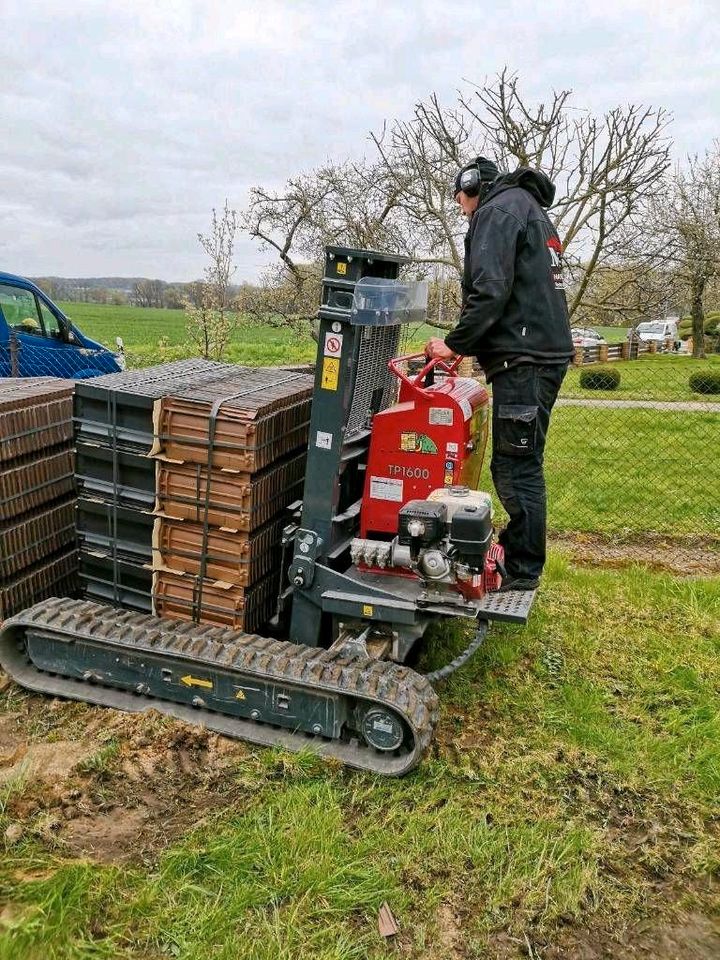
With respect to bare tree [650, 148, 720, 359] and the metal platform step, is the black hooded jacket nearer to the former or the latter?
the metal platform step

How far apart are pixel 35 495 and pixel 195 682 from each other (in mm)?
1877

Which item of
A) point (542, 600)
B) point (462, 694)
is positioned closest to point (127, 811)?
point (462, 694)

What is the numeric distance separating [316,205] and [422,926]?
1262 cm

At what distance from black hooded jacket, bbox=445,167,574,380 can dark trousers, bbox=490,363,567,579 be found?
10cm

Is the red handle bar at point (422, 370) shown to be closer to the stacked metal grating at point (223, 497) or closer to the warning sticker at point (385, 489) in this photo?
the warning sticker at point (385, 489)

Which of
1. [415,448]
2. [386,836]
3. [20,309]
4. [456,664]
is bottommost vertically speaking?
[386,836]

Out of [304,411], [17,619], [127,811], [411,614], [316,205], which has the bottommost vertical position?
[127,811]

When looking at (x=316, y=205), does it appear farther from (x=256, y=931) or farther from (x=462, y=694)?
(x=256, y=931)

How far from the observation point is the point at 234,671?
4.05 meters

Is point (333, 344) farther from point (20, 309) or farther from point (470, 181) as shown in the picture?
point (20, 309)

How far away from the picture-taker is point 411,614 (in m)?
4.20

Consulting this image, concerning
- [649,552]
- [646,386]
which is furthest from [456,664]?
[646,386]

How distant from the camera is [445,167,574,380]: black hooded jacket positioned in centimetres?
421

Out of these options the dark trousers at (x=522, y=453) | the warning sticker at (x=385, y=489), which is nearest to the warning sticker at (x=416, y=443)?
the warning sticker at (x=385, y=489)
